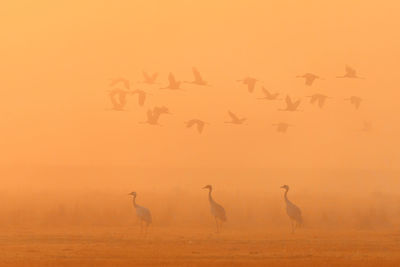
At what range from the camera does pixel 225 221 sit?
35.8 meters

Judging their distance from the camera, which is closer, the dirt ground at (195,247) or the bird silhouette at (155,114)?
the dirt ground at (195,247)

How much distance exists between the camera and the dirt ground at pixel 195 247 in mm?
26469

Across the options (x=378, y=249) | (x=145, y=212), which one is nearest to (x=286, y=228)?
(x=145, y=212)

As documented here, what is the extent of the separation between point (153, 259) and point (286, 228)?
10.0 m

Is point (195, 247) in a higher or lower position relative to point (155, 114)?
lower

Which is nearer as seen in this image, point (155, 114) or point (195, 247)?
point (195, 247)

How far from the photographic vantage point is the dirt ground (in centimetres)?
2647

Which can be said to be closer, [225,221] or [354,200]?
[225,221]

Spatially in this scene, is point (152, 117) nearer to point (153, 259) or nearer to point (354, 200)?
point (354, 200)

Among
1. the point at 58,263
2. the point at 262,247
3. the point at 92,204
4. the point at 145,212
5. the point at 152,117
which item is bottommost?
the point at 58,263

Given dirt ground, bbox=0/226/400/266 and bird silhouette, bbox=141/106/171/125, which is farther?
bird silhouette, bbox=141/106/171/125

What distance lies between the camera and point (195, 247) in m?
29.5

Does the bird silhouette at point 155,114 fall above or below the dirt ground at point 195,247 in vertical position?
above

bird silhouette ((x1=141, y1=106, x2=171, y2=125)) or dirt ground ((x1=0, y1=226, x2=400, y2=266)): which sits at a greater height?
bird silhouette ((x1=141, y1=106, x2=171, y2=125))
